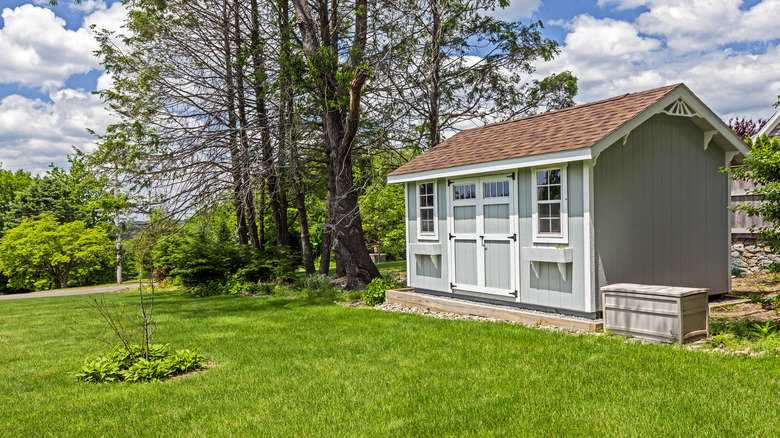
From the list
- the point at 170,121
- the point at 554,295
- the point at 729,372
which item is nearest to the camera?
the point at 729,372

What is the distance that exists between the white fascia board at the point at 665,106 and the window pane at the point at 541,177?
965mm

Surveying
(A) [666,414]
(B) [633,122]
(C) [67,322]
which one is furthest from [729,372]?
(C) [67,322]

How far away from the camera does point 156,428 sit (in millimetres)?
4168

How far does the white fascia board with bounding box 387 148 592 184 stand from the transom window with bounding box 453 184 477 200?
344mm

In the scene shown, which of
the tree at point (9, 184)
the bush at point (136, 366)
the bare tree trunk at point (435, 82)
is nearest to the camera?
the bush at point (136, 366)

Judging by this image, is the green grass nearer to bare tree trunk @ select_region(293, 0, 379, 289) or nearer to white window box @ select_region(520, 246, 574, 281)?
white window box @ select_region(520, 246, 574, 281)

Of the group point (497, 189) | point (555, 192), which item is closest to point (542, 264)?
point (555, 192)

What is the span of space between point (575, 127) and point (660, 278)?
283 cm

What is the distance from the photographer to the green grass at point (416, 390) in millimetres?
3941

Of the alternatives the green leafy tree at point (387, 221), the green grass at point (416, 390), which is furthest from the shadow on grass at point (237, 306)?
the green leafy tree at point (387, 221)

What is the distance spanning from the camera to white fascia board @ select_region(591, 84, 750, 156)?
7477mm

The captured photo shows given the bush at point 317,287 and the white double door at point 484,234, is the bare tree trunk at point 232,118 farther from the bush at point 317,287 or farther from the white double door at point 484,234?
the white double door at point 484,234

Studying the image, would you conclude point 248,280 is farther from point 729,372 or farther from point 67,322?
point 729,372

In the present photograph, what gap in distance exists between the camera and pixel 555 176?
→ 8094mm
